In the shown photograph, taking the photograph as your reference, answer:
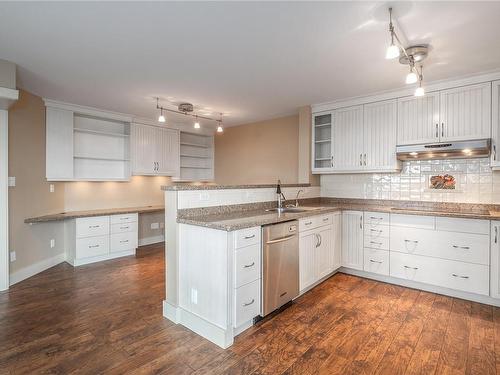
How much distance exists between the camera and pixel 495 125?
10.0 ft

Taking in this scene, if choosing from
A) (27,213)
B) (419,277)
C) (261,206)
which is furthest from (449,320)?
(27,213)

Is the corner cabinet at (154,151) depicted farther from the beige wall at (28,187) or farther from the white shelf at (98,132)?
the beige wall at (28,187)

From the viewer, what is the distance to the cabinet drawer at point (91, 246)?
167 inches

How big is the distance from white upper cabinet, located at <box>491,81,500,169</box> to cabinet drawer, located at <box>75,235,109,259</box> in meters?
5.44

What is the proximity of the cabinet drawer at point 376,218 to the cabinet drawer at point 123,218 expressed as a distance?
12.5ft

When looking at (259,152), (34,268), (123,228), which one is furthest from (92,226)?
(259,152)

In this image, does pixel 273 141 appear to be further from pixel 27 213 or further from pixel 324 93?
pixel 27 213

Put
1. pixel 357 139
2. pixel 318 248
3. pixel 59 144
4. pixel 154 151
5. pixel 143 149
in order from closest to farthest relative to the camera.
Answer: pixel 318 248
pixel 357 139
pixel 59 144
pixel 143 149
pixel 154 151

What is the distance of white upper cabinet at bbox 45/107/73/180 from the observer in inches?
164

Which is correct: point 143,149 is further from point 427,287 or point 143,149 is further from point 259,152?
point 427,287

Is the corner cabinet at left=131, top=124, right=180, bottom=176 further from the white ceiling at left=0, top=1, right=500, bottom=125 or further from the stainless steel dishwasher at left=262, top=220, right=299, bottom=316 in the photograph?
the stainless steel dishwasher at left=262, top=220, right=299, bottom=316

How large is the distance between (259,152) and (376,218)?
9.43 feet

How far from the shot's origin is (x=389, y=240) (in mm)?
3477

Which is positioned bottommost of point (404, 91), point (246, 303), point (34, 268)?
point (34, 268)
